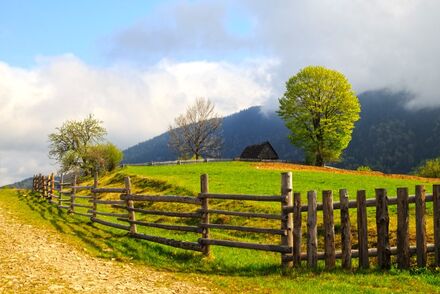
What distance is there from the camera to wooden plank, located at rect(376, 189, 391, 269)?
36.0 ft

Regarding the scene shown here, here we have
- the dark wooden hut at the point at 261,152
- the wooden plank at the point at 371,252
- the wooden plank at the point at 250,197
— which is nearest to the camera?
the wooden plank at the point at 371,252

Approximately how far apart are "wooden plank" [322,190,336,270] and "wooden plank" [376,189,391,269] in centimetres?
117

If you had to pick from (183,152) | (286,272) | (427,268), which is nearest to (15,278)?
(286,272)

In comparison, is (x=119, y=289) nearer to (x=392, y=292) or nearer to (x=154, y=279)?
(x=154, y=279)

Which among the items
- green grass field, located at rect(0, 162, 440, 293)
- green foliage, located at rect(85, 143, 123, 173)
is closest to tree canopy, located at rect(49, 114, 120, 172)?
green foliage, located at rect(85, 143, 123, 173)

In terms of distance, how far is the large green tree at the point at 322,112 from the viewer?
2495 inches

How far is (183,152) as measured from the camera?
77.6 metres

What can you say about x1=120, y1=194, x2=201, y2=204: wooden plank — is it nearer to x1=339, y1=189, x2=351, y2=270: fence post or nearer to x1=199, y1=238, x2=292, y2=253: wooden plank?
x1=199, y1=238, x2=292, y2=253: wooden plank

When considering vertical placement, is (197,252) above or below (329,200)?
below

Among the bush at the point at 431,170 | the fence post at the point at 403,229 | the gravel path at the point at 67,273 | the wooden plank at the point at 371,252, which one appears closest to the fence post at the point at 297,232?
the wooden plank at the point at 371,252

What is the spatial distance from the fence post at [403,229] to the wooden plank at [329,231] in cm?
166

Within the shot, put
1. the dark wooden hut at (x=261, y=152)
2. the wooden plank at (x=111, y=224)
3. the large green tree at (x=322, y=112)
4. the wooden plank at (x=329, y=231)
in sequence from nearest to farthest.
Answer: the wooden plank at (x=329, y=231), the wooden plank at (x=111, y=224), the large green tree at (x=322, y=112), the dark wooden hut at (x=261, y=152)

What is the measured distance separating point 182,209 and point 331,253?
49.6 ft

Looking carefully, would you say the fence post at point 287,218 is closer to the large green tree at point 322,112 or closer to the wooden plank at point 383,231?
the wooden plank at point 383,231
